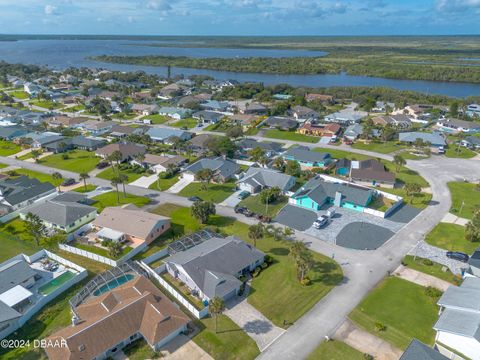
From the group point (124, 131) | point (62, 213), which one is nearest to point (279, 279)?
point (62, 213)

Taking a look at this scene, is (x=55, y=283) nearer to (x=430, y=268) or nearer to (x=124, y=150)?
(x=124, y=150)

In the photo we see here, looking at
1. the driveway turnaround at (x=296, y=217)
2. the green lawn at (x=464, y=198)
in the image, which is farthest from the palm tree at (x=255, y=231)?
the green lawn at (x=464, y=198)

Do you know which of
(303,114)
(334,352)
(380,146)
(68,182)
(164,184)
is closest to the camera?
(334,352)

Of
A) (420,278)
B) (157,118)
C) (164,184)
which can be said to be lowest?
(164,184)

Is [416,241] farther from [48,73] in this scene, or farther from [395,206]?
[48,73]

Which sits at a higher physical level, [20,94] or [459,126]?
[459,126]

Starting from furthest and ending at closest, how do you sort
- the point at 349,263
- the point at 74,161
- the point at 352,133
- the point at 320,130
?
the point at 320,130
the point at 352,133
the point at 74,161
the point at 349,263
